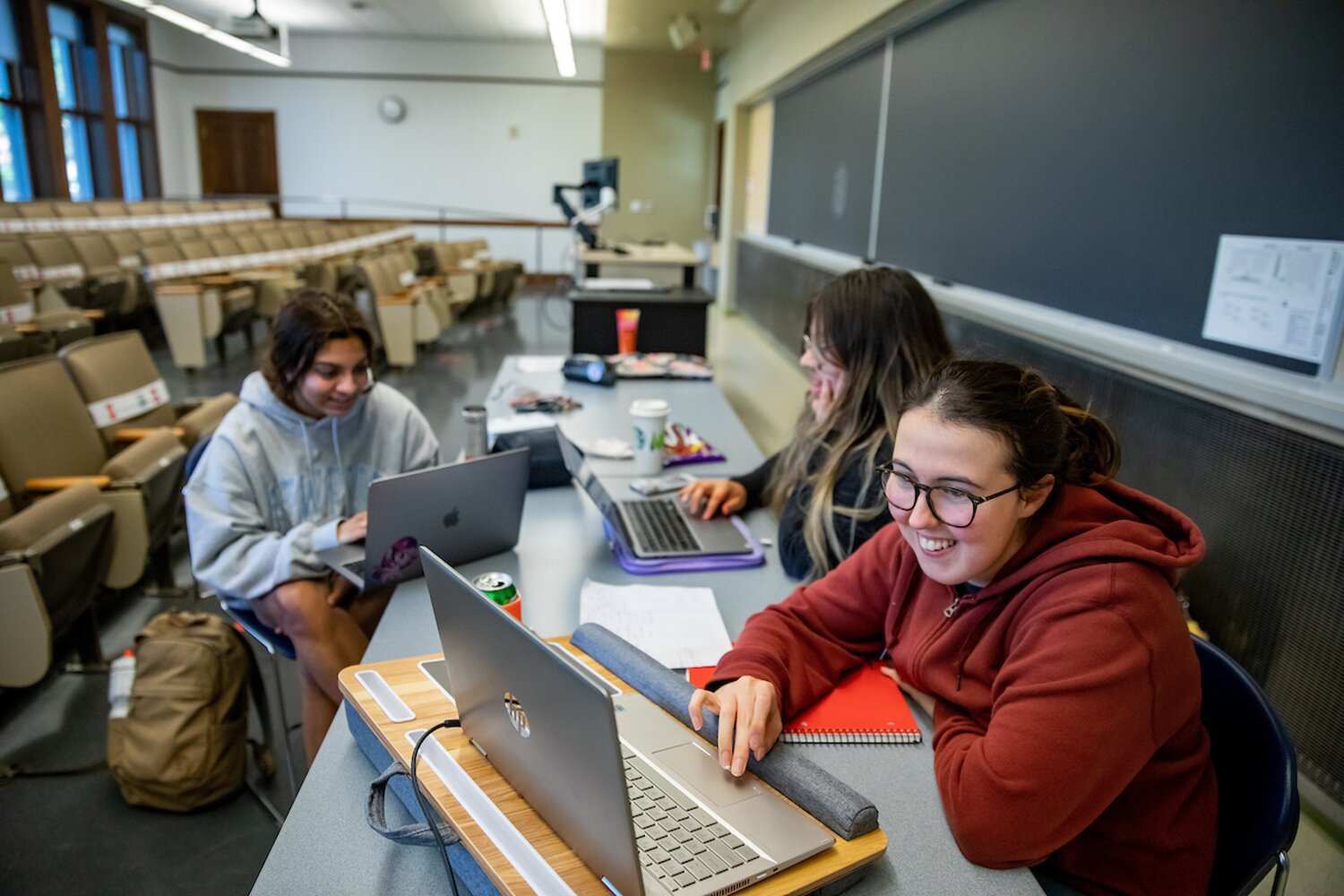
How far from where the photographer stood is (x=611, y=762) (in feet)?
2.26

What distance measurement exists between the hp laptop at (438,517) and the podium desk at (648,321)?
260 centimetres

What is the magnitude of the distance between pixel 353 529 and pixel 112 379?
6.63 feet

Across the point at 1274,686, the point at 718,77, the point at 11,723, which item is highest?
the point at 718,77

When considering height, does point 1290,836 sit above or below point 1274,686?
above

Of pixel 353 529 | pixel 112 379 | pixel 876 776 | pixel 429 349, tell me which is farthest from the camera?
pixel 429 349

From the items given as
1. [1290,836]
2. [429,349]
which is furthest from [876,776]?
[429,349]

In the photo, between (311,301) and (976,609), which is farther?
(311,301)

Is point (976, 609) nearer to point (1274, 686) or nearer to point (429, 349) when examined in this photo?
point (1274, 686)

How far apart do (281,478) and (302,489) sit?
0.05 m

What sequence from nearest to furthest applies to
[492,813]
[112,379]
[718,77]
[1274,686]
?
1. [492,813]
2. [1274,686]
3. [112,379]
4. [718,77]

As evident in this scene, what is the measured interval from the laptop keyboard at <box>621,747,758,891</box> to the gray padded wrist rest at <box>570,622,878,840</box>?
0.35 feet

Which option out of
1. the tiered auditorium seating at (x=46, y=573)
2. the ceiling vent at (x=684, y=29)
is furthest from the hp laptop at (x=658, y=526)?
the ceiling vent at (x=684, y=29)

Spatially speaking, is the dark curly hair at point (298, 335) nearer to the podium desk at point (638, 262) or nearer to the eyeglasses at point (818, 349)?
the eyeglasses at point (818, 349)

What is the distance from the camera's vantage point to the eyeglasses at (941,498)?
1039 mm
